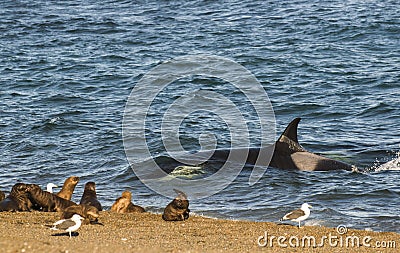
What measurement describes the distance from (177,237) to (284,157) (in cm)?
563

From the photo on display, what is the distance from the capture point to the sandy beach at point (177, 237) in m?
7.69

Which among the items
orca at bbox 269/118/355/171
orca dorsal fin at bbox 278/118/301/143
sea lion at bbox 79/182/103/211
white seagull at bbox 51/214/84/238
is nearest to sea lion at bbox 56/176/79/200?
sea lion at bbox 79/182/103/211

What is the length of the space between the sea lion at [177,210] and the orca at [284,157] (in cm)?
361

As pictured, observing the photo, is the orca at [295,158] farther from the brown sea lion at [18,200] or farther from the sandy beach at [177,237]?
the brown sea lion at [18,200]

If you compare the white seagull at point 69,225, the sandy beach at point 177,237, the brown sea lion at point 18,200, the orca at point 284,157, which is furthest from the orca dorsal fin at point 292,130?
the white seagull at point 69,225

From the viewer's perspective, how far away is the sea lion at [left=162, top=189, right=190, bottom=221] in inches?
406

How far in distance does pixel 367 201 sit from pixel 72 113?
8867mm

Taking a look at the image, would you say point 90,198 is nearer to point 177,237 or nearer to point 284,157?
point 177,237

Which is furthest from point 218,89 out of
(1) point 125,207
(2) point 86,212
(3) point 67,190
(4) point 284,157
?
(2) point 86,212

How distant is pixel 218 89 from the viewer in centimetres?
2183

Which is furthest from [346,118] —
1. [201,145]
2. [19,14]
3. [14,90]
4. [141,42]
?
[19,14]

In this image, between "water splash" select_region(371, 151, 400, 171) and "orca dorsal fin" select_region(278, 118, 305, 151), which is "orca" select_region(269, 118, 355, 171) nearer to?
"orca dorsal fin" select_region(278, 118, 305, 151)

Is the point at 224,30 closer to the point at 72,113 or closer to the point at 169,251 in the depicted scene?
the point at 72,113

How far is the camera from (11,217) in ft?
33.4
